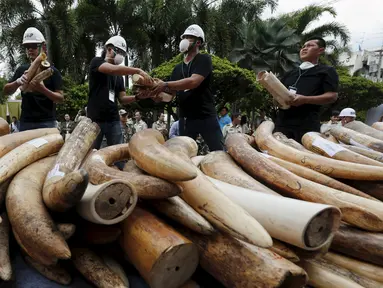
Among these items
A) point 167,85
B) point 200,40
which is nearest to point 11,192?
point 167,85

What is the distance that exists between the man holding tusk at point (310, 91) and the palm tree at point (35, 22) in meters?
16.5

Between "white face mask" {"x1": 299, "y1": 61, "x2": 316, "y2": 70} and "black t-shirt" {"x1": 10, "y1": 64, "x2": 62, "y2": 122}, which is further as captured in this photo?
"black t-shirt" {"x1": 10, "y1": 64, "x2": 62, "y2": 122}

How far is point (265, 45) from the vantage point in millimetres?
22938

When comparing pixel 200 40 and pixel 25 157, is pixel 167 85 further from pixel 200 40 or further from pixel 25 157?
pixel 25 157

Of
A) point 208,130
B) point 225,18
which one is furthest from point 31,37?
point 225,18

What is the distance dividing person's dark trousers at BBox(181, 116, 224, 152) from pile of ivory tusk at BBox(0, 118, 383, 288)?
1.97 metres

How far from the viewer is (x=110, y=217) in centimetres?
121

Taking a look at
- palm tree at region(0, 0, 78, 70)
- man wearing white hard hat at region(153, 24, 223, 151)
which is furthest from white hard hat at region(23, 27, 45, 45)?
palm tree at region(0, 0, 78, 70)

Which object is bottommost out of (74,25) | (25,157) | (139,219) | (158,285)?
(158,285)

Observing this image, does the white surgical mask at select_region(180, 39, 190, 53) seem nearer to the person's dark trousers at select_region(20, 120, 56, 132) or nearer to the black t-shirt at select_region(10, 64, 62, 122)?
the black t-shirt at select_region(10, 64, 62, 122)

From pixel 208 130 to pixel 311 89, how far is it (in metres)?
1.05

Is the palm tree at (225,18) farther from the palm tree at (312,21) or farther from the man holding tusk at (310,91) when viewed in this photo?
the man holding tusk at (310,91)

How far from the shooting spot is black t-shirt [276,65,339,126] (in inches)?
133

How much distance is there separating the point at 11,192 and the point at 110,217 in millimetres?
463
